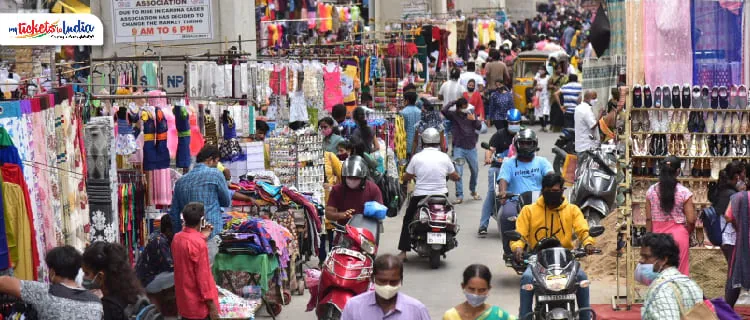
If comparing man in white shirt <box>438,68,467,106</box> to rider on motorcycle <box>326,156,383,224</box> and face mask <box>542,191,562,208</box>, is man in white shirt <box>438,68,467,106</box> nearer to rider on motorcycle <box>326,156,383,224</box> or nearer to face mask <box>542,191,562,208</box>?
rider on motorcycle <box>326,156,383,224</box>

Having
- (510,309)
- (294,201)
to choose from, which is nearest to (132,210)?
(294,201)

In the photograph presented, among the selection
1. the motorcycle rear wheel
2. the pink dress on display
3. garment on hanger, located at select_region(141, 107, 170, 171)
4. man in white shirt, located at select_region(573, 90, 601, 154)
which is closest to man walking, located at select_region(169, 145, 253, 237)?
garment on hanger, located at select_region(141, 107, 170, 171)

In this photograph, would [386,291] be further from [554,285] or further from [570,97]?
[570,97]

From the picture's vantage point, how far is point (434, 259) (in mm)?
15031

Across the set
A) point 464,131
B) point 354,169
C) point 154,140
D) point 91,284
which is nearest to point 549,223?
point 354,169

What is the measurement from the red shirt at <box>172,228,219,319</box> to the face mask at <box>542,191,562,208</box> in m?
2.90

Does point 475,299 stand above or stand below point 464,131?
below

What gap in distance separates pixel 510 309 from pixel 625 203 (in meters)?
1.54

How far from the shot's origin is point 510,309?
13.0 meters

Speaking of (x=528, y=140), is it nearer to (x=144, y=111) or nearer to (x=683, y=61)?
(x=683, y=61)

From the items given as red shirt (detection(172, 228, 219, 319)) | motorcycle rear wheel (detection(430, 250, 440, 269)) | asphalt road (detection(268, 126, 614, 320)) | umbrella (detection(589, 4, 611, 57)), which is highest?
umbrella (detection(589, 4, 611, 57))

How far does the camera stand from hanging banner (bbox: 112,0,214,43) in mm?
17203

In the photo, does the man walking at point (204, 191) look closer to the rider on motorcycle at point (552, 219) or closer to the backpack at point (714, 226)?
the rider on motorcycle at point (552, 219)

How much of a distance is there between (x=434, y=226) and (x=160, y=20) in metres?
4.95
